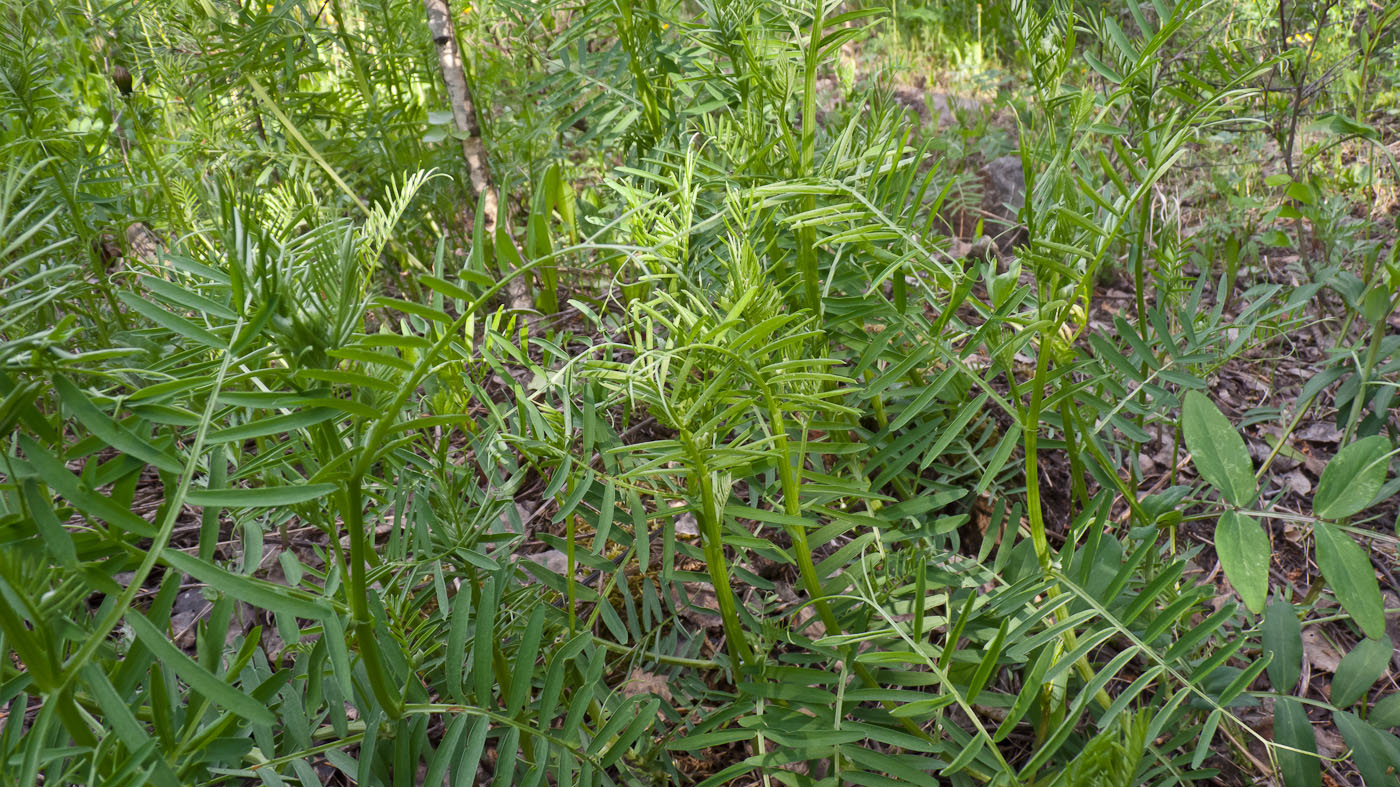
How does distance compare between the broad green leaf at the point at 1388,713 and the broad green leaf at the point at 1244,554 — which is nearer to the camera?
the broad green leaf at the point at 1244,554

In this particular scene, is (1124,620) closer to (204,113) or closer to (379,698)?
(379,698)

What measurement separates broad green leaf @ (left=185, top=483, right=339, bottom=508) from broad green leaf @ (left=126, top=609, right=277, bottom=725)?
0.09 meters

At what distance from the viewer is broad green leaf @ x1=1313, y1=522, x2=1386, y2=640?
812mm

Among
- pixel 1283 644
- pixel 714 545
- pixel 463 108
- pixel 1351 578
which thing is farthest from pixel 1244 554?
pixel 463 108

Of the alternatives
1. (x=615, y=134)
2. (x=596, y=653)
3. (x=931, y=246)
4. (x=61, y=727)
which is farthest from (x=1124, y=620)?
(x=615, y=134)

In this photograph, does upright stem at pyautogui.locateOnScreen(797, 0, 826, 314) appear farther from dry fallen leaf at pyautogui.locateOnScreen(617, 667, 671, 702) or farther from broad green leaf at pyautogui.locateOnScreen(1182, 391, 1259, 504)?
dry fallen leaf at pyautogui.locateOnScreen(617, 667, 671, 702)

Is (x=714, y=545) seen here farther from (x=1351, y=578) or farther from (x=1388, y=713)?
(x=1388, y=713)

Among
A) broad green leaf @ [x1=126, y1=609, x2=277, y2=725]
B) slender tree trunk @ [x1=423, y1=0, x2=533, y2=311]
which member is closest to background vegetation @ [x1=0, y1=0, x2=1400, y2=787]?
broad green leaf @ [x1=126, y1=609, x2=277, y2=725]

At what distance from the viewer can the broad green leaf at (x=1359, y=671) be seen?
3.20 ft

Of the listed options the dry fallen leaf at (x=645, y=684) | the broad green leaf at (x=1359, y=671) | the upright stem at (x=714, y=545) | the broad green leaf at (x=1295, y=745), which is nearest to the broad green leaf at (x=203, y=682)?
the upright stem at (x=714, y=545)

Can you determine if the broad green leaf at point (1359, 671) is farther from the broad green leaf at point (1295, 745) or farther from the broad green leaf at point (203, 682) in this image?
the broad green leaf at point (203, 682)

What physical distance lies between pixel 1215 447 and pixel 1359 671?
1.00 ft

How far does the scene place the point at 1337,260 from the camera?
5.72 ft

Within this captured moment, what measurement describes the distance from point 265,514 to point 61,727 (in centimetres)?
39
